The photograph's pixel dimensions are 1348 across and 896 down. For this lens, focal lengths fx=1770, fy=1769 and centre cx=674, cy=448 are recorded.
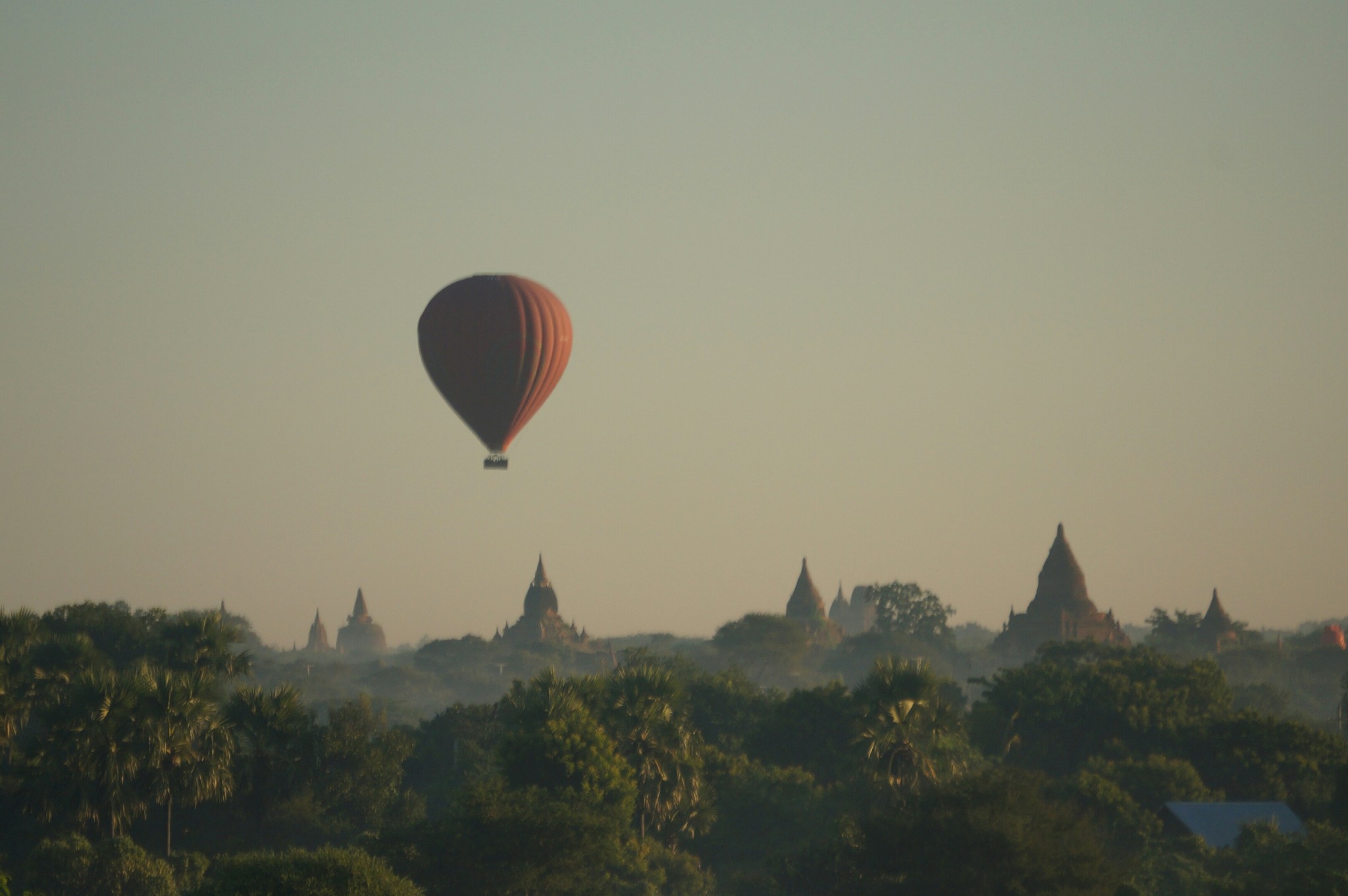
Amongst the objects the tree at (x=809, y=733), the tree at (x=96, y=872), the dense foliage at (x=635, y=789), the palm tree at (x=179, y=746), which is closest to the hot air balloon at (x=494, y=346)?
the dense foliage at (x=635, y=789)

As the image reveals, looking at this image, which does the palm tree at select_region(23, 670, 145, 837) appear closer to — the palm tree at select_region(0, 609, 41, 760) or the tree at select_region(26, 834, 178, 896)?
the tree at select_region(26, 834, 178, 896)

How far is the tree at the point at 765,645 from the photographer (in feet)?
530

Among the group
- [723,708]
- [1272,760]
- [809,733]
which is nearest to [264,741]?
[809,733]

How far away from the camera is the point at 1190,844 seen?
4731 cm

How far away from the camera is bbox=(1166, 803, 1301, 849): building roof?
1937 inches

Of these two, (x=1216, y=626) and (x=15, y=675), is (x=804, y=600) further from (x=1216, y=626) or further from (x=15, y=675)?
(x=15, y=675)

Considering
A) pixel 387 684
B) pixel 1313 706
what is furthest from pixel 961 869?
pixel 387 684

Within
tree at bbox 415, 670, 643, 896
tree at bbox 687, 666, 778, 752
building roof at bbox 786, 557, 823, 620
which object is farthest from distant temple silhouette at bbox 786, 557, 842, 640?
tree at bbox 415, 670, 643, 896

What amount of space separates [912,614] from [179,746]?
12770 cm

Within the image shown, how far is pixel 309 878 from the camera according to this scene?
32.8m

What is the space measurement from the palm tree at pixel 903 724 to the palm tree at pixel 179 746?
1700 centimetres

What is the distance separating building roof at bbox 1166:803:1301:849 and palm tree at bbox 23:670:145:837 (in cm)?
2854

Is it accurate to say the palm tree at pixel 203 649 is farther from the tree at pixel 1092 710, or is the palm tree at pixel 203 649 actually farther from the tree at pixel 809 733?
the tree at pixel 1092 710

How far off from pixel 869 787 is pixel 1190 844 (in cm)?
874
